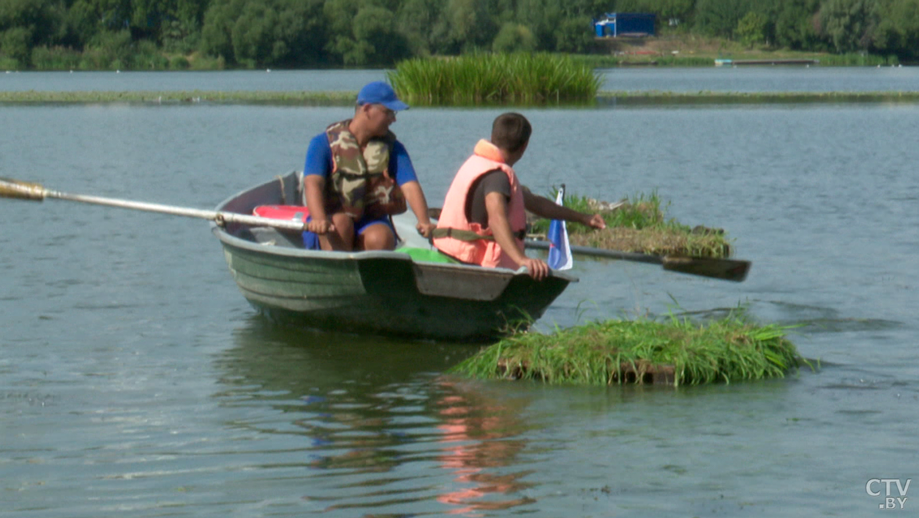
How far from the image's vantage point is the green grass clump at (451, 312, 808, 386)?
6.66 metres

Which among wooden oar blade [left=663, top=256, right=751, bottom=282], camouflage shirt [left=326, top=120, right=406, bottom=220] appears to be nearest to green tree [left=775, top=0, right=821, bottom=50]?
wooden oar blade [left=663, top=256, right=751, bottom=282]

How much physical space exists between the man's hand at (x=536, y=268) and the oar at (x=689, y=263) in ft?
2.18

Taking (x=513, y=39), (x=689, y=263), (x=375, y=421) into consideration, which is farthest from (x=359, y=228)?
(x=513, y=39)

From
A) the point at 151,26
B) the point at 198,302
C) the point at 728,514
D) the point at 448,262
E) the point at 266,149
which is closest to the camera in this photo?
the point at 728,514

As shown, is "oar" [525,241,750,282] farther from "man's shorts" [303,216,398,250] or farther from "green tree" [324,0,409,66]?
"green tree" [324,0,409,66]

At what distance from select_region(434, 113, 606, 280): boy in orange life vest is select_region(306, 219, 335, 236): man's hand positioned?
0.63 meters

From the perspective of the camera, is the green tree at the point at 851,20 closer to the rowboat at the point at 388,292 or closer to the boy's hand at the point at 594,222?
the rowboat at the point at 388,292

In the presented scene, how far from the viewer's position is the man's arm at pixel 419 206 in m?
7.58

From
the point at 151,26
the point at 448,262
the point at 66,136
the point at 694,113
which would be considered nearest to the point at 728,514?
the point at 448,262

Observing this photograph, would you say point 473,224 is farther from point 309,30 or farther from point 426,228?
point 309,30

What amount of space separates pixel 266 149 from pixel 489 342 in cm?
1741

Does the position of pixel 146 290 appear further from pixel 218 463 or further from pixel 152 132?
pixel 152 132

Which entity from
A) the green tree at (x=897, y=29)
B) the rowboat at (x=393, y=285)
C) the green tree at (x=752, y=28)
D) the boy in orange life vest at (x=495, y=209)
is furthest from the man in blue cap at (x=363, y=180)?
the green tree at (x=752, y=28)

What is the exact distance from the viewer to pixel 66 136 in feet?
91.8
